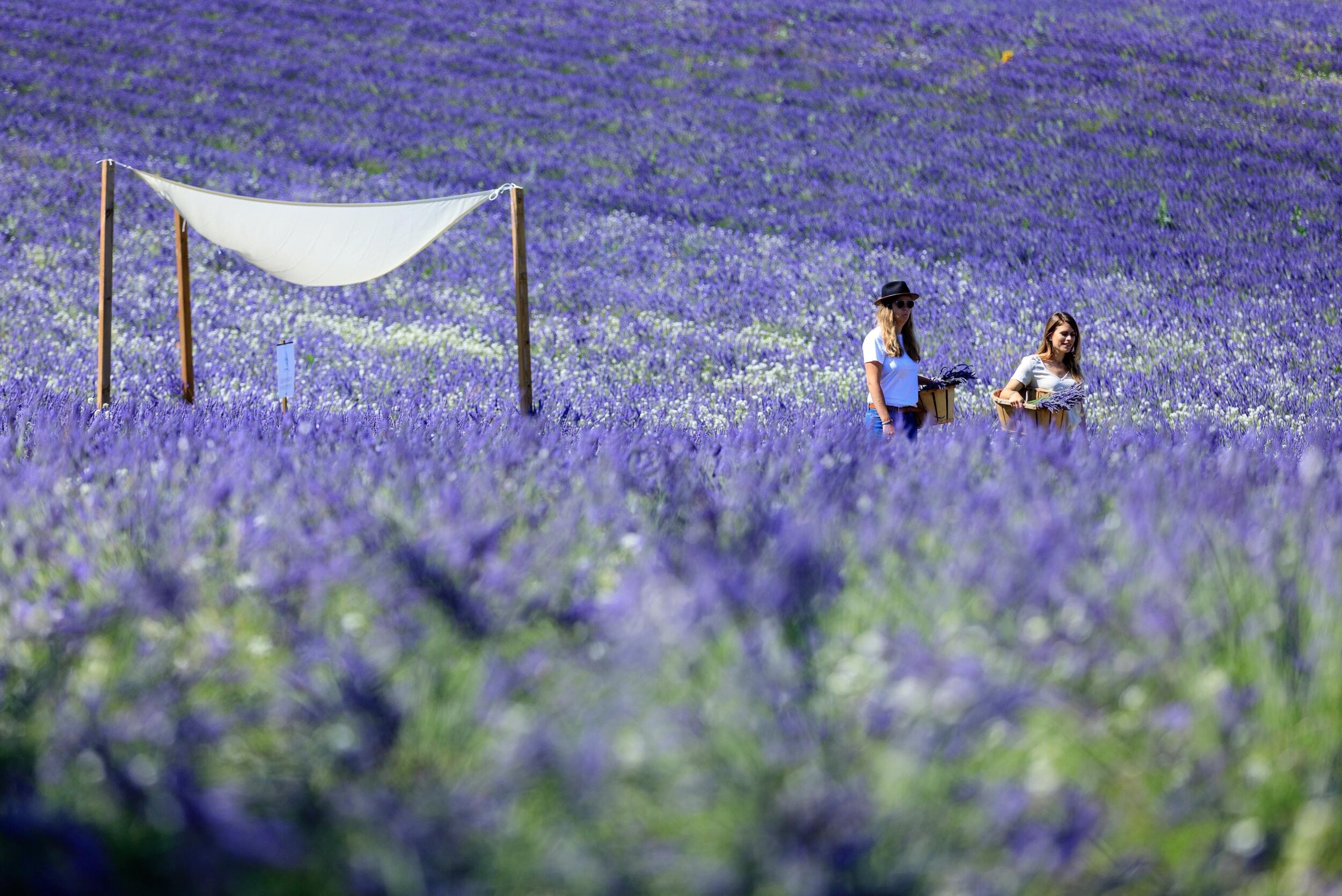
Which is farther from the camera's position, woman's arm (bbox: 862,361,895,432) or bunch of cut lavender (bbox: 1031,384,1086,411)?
bunch of cut lavender (bbox: 1031,384,1086,411)

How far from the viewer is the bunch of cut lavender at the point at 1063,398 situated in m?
5.65

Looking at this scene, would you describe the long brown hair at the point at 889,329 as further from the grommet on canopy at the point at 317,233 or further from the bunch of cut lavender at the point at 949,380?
the grommet on canopy at the point at 317,233

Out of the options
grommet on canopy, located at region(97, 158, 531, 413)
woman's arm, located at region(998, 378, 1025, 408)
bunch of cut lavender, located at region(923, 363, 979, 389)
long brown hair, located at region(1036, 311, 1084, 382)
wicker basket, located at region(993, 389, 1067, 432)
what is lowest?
wicker basket, located at region(993, 389, 1067, 432)

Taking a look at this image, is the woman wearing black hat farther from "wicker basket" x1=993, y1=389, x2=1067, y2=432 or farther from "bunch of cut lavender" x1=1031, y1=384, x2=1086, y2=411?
"bunch of cut lavender" x1=1031, y1=384, x2=1086, y2=411

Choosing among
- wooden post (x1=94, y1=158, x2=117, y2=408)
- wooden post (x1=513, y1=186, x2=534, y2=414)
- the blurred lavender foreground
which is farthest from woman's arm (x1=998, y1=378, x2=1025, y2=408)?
wooden post (x1=94, y1=158, x2=117, y2=408)

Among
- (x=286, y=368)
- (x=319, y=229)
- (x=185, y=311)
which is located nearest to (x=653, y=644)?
(x=286, y=368)

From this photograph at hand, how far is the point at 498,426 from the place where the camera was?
433 centimetres

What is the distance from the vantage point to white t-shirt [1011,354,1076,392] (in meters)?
5.72

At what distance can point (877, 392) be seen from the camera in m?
5.53

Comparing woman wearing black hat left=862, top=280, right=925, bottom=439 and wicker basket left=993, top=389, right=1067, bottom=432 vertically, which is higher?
woman wearing black hat left=862, top=280, right=925, bottom=439

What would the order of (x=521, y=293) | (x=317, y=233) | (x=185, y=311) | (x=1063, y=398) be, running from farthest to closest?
(x=185, y=311), (x=317, y=233), (x=521, y=293), (x=1063, y=398)

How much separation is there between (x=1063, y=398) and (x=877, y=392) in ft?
3.14

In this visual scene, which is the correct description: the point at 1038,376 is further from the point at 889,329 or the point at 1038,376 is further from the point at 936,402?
the point at 889,329

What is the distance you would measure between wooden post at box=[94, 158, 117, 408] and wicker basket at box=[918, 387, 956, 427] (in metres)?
4.35
